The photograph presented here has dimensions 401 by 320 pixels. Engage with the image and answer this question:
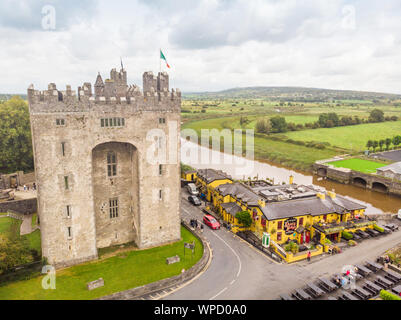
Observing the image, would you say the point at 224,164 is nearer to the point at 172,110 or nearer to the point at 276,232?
the point at 276,232

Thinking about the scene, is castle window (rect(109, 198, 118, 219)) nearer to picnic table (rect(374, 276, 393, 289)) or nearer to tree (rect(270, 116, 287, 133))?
picnic table (rect(374, 276, 393, 289))

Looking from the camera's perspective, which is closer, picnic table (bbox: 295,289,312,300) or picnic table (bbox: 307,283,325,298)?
picnic table (bbox: 295,289,312,300)

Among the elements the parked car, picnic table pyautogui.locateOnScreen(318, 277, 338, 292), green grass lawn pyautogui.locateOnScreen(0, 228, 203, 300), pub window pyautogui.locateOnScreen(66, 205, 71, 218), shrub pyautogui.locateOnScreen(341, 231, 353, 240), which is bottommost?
picnic table pyautogui.locateOnScreen(318, 277, 338, 292)

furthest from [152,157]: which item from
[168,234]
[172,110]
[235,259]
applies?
[235,259]

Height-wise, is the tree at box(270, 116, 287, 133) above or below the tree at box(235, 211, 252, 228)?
above

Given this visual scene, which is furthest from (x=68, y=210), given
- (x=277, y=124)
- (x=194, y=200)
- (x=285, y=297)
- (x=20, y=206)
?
(x=277, y=124)

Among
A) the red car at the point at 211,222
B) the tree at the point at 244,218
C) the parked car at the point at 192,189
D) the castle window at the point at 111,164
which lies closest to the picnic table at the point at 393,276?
the tree at the point at 244,218

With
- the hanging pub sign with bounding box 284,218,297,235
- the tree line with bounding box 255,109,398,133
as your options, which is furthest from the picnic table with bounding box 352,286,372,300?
the tree line with bounding box 255,109,398,133
